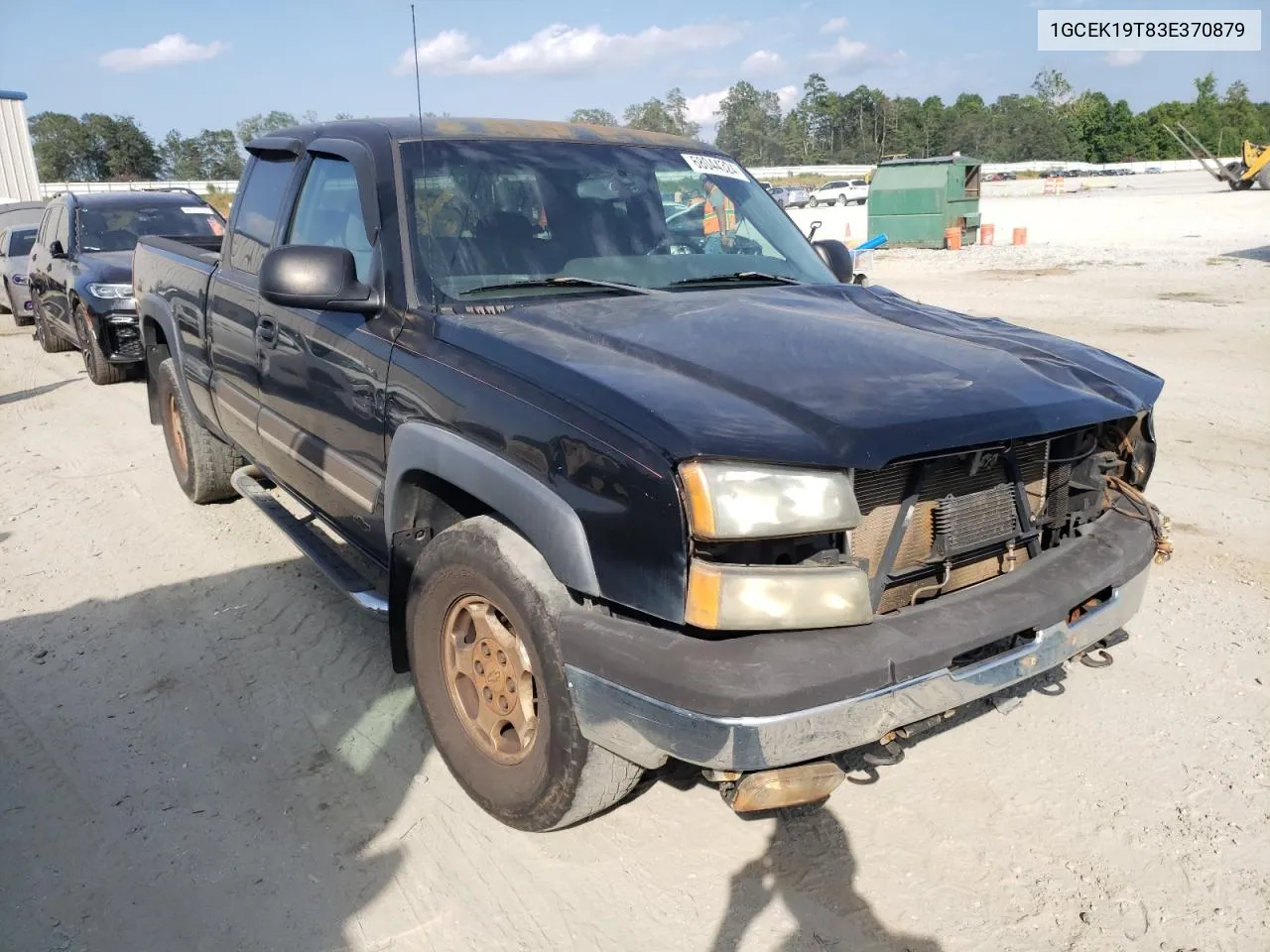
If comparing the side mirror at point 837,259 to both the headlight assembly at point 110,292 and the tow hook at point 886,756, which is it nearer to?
the tow hook at point 886,756

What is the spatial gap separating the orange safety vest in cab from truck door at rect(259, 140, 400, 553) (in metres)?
1.28

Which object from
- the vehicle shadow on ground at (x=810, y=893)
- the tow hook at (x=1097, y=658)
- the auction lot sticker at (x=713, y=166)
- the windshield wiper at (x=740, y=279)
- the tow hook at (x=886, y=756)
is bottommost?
the vehicle shadow on ground at (x=810, y=893)

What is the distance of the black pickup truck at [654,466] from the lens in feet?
7.13

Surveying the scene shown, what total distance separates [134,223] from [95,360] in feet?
5.78

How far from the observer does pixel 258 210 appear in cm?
441

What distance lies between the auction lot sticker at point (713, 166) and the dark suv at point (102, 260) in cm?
701

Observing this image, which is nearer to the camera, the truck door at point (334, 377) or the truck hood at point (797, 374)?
the truck hood at point (797, 374)

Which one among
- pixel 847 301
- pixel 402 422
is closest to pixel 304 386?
pixel 402 422

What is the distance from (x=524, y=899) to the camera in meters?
2.63

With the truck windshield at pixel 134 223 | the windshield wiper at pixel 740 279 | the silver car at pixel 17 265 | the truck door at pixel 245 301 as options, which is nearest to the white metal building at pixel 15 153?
the silver car at pixel 17 265

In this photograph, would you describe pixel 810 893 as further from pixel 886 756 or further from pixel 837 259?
pixel 837 259

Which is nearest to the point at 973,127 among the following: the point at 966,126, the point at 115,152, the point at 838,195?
the point at 966,126

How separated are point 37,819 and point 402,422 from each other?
168 cm

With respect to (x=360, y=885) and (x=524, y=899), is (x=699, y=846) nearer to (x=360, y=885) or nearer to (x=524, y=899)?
(x=524, y=899)
